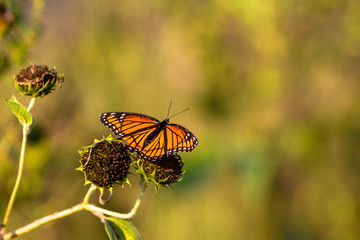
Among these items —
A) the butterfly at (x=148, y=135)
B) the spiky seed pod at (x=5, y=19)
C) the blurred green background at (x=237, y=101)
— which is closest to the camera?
the butterfly at (x=148, y=135)

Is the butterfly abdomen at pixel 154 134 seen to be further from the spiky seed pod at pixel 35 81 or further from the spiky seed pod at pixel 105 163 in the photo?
the spiky seed pod at pixel 35 81

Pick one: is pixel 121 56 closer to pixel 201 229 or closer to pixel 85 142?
pixel 85 142

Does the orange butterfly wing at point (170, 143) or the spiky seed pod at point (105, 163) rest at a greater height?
the orange butterfly wing at point (170, 143)

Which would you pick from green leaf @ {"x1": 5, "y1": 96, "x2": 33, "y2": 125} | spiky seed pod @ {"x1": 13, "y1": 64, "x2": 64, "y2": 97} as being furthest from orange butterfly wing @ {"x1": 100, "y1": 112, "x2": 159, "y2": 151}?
green leaf @ {"x1": 5, "y1": 96, "x2": 33, "y2": 125}

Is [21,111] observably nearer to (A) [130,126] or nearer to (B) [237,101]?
(A) [130,126]

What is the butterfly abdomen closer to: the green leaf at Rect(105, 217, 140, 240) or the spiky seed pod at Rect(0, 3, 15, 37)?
the green leaf at Rect(105, 217, 140, 240)

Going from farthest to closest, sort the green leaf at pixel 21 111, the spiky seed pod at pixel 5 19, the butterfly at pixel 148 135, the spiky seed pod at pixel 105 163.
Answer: the spiky seed pod at pixel 5 19 < the butterfly at pixel 148 135 < the spiky seed pod at pixel 105 163 < the green leaf at pixel 21 111

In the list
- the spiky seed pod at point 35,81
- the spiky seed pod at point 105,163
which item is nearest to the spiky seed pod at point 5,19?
the spiky seed pod at point 35,81

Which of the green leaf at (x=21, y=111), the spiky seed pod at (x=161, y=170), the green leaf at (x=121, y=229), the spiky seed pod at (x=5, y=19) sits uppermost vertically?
the spiky seed pod at (x=5, y=19)
